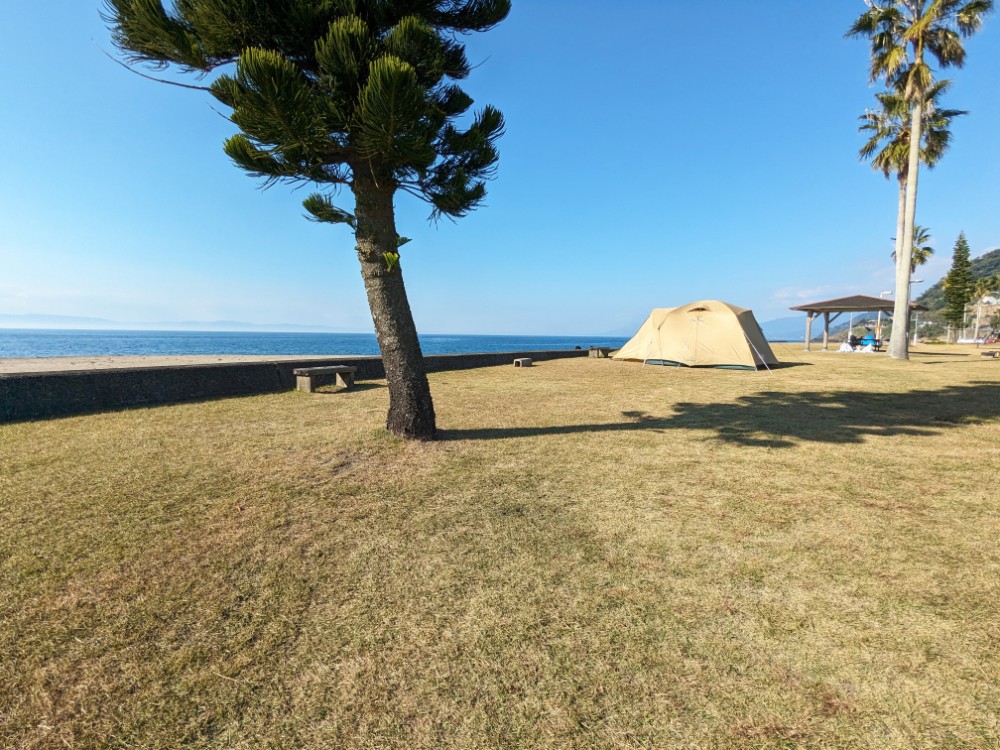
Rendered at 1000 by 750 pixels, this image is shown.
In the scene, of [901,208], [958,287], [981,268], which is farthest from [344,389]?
[981,268]

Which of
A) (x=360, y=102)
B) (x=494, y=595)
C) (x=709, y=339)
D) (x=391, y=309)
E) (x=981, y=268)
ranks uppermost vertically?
(x=981, y=268)

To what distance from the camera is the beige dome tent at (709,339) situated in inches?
578

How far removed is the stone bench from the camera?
31.7ft

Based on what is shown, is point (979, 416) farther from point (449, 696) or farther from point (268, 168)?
point (268, 168)

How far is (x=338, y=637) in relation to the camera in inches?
87.4

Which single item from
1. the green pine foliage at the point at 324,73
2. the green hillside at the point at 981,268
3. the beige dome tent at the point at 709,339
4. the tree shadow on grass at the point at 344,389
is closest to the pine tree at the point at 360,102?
the green pine foliage at the point at 324,73

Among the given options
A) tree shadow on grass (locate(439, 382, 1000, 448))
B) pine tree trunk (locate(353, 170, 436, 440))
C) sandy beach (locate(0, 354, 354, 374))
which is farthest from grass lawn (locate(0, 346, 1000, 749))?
sandy beach (locate(0, 354, 354, 374))

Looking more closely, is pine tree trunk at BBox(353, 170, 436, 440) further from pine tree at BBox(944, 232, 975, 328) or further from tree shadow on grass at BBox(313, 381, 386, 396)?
pine tree at BBox(944, 232, 975, 328)

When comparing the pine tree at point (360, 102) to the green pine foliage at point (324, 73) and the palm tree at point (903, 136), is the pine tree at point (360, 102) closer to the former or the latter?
the green pine foliage at point (324, 73)

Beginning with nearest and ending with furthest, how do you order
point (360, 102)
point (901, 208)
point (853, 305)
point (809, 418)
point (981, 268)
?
1. point (360, 102)
2. point (809, 418)
3. point (901, 208)
4. point (853, 305)
5. point (981, 268)

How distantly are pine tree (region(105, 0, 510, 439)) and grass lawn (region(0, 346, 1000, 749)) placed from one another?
2.01m

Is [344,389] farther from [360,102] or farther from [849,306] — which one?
[849,306]

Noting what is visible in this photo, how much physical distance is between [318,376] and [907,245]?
21634 millimetres

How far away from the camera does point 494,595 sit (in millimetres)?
2572
